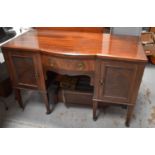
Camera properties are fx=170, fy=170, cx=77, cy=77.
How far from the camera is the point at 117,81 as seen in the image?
1370mm

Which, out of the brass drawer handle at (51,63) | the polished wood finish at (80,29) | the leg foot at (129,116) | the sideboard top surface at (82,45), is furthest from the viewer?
the polished wood finish at (80,29)

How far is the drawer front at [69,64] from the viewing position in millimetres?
1333

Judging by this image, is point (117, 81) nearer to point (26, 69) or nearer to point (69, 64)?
point (69, 64)

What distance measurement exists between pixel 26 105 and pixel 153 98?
4.87 ft

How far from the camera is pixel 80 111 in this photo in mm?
1854

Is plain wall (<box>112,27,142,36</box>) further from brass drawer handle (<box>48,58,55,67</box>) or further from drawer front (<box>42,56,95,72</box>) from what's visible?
brass drawer handle (<box>48,58,55,67</box>)

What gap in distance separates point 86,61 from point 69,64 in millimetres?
143

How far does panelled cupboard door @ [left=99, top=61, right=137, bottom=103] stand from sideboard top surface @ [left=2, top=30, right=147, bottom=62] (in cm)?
8

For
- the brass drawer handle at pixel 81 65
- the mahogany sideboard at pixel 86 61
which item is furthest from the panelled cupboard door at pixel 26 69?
the brass drawer handle at pixel 81 65

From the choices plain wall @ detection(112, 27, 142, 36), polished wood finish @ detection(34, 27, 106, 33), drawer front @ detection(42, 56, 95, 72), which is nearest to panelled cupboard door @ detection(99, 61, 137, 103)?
drawer front @ detection(42, 56, 95, 72)

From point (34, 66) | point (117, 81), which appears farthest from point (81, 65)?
point (34, 66)

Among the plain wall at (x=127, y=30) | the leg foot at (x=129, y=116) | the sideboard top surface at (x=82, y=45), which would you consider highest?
the plain wall at (x=127, y=30)

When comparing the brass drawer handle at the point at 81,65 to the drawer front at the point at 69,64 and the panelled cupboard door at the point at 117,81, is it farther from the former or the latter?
the panelled cupboard door at the point at 117,81
